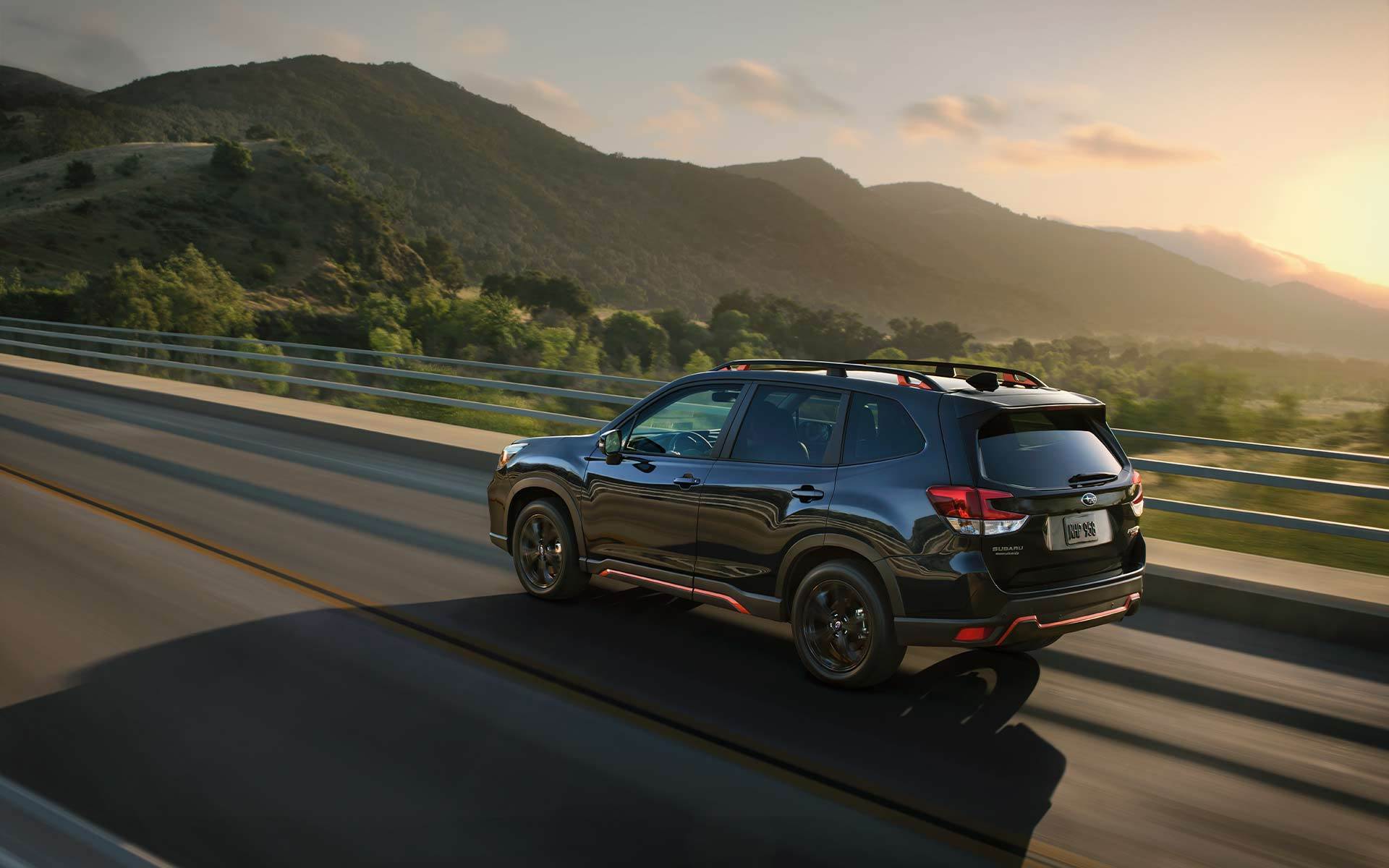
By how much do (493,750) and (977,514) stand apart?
2.42m

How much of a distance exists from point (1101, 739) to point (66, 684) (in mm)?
5025

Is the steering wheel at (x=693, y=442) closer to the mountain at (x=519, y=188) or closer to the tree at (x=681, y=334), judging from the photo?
the tree at (x=681, y=334)

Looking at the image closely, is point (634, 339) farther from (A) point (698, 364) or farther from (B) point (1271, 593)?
(B) point (1271, 593)

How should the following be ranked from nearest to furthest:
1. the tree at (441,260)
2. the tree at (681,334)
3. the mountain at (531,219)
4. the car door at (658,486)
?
the car door at (658,486) < the tree at (681,334) < the mountain at (531,219) < the tree at (441,260)

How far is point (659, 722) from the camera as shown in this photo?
16.7ft

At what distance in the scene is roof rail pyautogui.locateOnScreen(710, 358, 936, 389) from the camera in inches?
219

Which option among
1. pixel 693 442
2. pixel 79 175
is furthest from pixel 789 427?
pixel 79 175

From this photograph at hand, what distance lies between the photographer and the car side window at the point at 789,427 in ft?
18.8

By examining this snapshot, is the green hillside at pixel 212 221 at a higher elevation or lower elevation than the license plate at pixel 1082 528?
higher

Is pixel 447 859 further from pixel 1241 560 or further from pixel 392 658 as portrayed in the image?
pixel 1241 560

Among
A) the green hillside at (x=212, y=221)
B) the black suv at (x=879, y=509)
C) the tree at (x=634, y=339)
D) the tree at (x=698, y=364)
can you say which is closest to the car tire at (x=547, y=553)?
the black suv at (x=879, y=509)

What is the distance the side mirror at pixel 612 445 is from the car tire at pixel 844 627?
1.56m

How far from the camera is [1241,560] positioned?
8.14 meters

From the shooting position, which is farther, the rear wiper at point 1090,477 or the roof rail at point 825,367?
the roof rail at point 825,367
